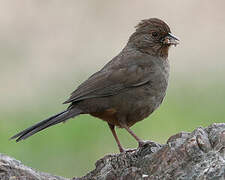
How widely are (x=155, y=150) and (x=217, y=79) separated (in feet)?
18.9

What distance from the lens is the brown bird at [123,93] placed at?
723 centimetres

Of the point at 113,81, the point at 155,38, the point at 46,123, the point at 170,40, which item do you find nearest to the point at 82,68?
the point at 155,38

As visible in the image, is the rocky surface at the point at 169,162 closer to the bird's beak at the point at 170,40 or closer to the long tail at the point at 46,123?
the long tail at the point at 46,123

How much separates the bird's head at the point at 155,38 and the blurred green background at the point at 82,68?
1922mm

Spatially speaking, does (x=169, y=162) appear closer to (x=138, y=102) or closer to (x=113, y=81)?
(x=138, y=102)

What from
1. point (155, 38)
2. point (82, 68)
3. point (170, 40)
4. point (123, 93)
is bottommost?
point (123, 93)

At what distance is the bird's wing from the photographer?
7287 mm

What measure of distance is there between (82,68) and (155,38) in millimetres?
4924

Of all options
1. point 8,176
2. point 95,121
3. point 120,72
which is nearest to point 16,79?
point 95,121

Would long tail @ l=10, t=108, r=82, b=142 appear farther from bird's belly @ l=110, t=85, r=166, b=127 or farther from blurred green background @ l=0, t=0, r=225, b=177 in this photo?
blurred green background @ l=0, t=0, r=225, b=177

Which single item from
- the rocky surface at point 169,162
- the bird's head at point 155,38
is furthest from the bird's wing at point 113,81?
the rocky surface at point 169,162

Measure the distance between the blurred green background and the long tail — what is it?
1.94 metres

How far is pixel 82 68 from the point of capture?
42.0ft

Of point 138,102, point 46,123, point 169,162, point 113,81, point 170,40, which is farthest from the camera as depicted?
point 170,40
